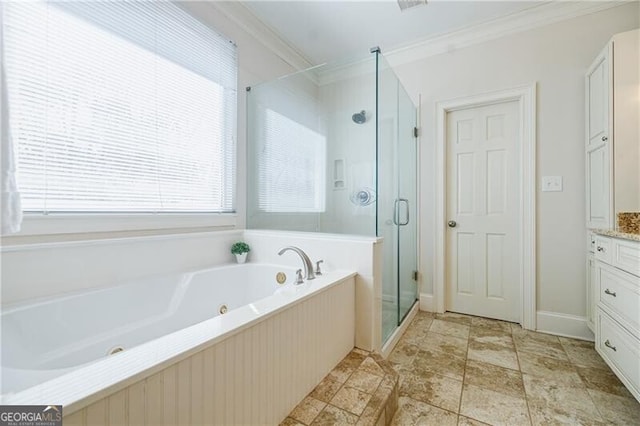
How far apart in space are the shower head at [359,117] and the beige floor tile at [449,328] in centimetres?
170

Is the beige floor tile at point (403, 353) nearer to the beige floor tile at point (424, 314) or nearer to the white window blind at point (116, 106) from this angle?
the beige floor tile at point (424, 314)

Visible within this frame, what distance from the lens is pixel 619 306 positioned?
1.36 metres

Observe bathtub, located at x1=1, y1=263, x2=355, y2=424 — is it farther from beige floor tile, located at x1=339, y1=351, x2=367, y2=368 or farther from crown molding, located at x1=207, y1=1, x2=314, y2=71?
crown molding, located at x1=207, y1=1, x2=314, y2=71

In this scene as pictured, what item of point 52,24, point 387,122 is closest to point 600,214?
point 387,122

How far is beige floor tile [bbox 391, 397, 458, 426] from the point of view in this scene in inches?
48.7

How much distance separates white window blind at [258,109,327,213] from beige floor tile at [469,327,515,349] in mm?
1502

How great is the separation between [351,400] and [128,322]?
1121 millimetres

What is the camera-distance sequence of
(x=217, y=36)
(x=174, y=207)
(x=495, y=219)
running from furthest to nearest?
(x=495, y=219), (x=217, y=36), (x=174, y=207)

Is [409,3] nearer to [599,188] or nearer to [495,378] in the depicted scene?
[599,188]

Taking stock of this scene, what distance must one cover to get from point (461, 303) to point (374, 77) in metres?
2.08

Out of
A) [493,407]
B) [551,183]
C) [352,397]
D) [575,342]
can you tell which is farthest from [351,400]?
[551,183]

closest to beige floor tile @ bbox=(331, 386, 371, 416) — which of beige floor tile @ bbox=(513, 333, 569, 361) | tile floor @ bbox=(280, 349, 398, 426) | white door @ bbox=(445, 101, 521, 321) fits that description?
tile floor @ bbox=(280, 349, 398, 426)

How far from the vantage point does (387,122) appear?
1.98m

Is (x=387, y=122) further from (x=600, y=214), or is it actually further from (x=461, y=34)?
(x=600, y=214)
